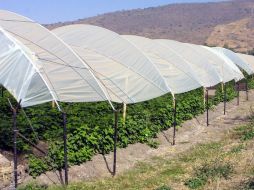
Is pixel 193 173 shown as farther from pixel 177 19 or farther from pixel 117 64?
pixel 177 19

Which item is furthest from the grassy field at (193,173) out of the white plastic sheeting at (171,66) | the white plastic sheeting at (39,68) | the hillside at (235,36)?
the hillside at (235,36)

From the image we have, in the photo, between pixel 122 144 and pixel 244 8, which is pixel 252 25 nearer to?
pixel 244 8

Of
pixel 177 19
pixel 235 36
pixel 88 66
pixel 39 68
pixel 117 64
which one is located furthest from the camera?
pixel 177 19

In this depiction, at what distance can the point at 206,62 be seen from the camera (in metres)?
18.0

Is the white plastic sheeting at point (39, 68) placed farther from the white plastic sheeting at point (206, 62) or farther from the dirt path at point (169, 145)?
the white plastic sheeting at point (206, 62)

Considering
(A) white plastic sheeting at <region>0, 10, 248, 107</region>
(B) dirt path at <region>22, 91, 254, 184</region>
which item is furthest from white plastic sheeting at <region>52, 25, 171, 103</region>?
(B) dirt path at <region>22, 91, 254, 184</region>

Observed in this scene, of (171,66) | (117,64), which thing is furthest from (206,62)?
(117,64)

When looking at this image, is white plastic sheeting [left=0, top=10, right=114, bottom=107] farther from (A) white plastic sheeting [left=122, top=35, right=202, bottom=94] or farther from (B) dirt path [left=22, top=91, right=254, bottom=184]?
(A) white plastic sheeting [left=122, top=35, right=202, bottom=94]

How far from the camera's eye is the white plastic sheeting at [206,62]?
1734 cm

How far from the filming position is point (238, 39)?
81.2 m

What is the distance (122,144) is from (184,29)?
87.5 m

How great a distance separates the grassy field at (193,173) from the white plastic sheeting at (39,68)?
1719 mm

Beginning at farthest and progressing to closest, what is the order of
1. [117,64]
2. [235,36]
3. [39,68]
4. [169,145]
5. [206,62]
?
[235,36] → [206,62] → [117,64] → [169,145] → [39,68]

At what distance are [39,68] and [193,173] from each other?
11.5 feet
